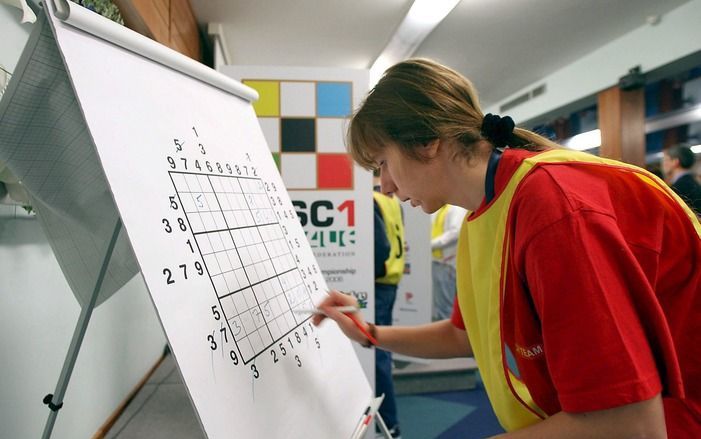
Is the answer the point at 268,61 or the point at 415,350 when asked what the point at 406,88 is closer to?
the point at 415,350

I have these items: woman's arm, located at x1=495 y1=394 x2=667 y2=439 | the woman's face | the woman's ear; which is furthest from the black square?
woman's arm, located at x1=495 y1=394 x2=667 y2=439

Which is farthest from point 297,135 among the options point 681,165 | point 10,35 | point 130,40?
point 681,165

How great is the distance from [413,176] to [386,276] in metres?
1.46

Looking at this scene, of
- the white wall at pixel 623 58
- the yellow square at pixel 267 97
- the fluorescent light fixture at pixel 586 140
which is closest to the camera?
the yellow square at pixel 267 97

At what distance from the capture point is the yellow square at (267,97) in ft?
6.57

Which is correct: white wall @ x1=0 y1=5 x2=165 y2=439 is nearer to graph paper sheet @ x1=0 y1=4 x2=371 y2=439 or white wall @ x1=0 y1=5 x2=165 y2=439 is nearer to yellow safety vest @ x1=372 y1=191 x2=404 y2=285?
graph paper sheet @ x1=0 y1=4 x2=371 y2=439

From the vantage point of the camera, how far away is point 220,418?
1.76 ft

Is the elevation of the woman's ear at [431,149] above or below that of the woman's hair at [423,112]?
below

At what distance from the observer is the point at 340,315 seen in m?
0.90

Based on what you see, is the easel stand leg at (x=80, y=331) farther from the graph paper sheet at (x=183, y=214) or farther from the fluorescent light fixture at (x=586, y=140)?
the fluorescent light fixture at (x=586, y=140)

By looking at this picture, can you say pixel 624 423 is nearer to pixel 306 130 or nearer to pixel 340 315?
pixel 340 315

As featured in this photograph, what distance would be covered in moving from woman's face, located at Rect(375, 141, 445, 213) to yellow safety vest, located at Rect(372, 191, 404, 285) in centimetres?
134

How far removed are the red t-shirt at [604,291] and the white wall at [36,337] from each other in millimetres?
1078

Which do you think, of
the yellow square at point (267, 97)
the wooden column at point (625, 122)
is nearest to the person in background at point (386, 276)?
the yellow square at point (267, 97)
